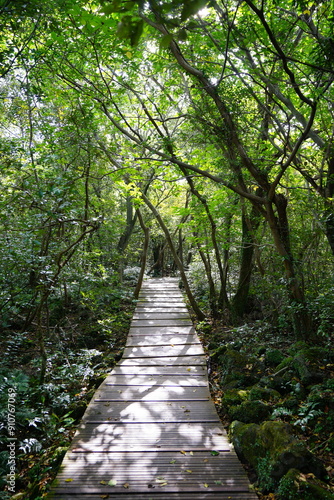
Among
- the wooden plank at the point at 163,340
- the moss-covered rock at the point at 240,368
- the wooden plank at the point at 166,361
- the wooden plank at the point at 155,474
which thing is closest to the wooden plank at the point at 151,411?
the wooden plank at the point at 155,474

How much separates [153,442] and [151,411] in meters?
0.61

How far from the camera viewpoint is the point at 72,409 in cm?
396

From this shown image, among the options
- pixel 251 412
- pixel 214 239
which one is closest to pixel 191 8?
pixel 251 412

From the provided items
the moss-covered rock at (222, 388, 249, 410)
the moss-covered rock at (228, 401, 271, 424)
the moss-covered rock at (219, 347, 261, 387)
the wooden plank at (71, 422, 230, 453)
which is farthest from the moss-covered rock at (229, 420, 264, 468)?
the moss-covered rock at (219, 347, 261, 387)

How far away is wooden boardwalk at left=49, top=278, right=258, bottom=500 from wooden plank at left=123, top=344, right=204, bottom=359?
0.05 metres

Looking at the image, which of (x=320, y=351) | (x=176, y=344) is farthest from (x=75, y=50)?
(x=320, y=351)

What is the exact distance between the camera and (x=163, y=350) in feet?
19.0

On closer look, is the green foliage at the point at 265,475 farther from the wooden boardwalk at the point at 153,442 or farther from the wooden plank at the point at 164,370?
the wooden plank at the point at 164,370

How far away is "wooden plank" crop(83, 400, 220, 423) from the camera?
3.62 m

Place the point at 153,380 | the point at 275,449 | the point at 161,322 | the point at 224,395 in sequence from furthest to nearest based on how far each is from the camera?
the point at 161,322, the point at 153,380, the point at 224,395, the point at 275,449

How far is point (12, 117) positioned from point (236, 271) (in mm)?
7407

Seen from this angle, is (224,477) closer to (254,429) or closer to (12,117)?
(254,429)

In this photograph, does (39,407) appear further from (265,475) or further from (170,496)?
(265,475)

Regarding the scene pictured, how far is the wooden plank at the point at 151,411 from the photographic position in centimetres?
362
